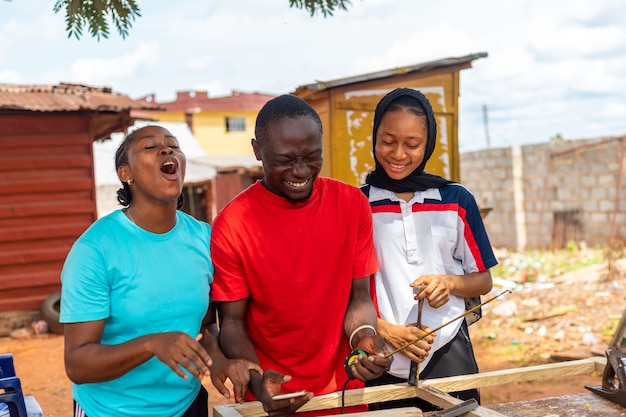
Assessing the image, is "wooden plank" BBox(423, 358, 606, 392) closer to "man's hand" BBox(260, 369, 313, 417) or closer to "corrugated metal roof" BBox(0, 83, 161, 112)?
"man's hand" BBox(260, 369, 313, 417)

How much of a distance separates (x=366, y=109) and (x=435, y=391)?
176 inches

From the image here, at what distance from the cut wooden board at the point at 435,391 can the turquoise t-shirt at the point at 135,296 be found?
0.73ft

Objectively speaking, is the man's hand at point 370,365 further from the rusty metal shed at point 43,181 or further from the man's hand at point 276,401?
the rusty metal shed at point 43,181

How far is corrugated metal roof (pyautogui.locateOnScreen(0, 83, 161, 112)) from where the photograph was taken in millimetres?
9273

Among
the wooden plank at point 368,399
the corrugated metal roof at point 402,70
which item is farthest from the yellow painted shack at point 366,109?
the wooden plank at point 368,399

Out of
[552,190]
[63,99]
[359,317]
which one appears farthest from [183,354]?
[552,190]

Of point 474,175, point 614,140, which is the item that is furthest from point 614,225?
point 474,175

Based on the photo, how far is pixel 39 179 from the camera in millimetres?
9828

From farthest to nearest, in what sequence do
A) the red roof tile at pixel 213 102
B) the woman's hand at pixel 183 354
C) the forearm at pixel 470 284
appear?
the red roof tile at pixel 213 102
the forearm at pixel 470 284
the woman's hand at pixel 183 354

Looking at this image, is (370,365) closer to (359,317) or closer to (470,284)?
(359,317)

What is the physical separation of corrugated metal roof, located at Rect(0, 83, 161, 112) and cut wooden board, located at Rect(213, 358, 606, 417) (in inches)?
319

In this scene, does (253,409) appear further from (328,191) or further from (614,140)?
(614,140)

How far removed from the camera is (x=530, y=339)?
7.76 m

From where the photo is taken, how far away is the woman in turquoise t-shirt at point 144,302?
1.90 meters
